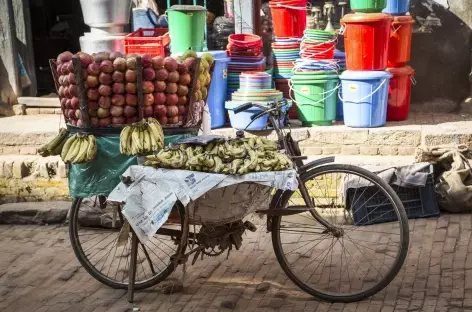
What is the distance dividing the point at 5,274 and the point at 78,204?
3.50 ft

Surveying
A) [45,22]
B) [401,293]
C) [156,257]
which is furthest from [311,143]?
[45,22]

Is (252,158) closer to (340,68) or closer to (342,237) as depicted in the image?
(342,237)

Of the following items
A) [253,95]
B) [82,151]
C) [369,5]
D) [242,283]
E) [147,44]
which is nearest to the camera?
[82,151]

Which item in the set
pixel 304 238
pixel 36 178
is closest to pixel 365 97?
pixel 304 238

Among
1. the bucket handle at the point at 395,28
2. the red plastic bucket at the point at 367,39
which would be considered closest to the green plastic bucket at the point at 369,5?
the red plastic bucket at the point at 367,39

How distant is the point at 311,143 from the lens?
30.8 feet

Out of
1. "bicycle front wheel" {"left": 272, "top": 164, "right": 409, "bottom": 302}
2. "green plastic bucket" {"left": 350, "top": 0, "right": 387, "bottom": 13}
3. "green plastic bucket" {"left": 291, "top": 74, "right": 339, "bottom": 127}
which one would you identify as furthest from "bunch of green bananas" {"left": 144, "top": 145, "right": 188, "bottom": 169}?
"green plastic bucket" {"left": 350, "top": 0, "right": 387, "bottom": 13}

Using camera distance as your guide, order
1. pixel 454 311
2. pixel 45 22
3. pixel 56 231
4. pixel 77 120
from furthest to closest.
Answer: pixel 45 22, pixel 56 231, pixel 77 120, pixel 454 311

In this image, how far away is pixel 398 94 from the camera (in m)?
9.98

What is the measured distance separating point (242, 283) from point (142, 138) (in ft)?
4.51

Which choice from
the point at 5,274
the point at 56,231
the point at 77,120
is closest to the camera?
the point at 77,120

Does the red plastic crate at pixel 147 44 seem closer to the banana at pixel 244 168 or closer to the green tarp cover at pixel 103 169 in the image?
the green tarp cover at pixel 103 169

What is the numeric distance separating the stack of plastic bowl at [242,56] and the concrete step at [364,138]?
73cm

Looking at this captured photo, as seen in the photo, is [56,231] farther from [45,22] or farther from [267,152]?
[45,22]
